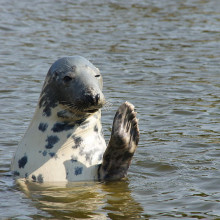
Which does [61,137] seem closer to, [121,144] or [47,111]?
[47,111]

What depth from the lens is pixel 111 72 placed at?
12.1m

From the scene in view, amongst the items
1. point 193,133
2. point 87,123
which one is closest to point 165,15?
point 193,133

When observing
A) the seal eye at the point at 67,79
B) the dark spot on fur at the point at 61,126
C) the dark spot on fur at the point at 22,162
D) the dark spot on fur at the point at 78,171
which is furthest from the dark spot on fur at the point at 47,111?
the dark spot on fur at the point at 78,171

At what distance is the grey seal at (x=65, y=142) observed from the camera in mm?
6523

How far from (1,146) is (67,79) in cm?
195

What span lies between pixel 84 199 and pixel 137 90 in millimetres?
4762

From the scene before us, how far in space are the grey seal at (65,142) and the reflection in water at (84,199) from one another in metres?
0.09

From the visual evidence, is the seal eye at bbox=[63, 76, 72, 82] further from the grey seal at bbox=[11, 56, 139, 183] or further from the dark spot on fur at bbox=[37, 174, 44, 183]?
the dark spot on fur at bbox=[37, 174, 44, 183]

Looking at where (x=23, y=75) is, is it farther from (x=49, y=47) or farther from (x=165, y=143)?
(x=165, y=143)

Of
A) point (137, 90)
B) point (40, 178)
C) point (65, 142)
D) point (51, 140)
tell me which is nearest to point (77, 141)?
point (65, 142)

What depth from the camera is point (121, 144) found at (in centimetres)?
630

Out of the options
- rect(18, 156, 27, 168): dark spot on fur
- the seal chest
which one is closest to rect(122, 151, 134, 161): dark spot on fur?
the seal chest

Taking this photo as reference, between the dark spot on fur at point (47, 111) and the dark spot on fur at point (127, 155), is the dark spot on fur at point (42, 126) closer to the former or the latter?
the dark spot on fur at point (47, 111)

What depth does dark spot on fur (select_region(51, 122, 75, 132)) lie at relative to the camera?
6.62 m
